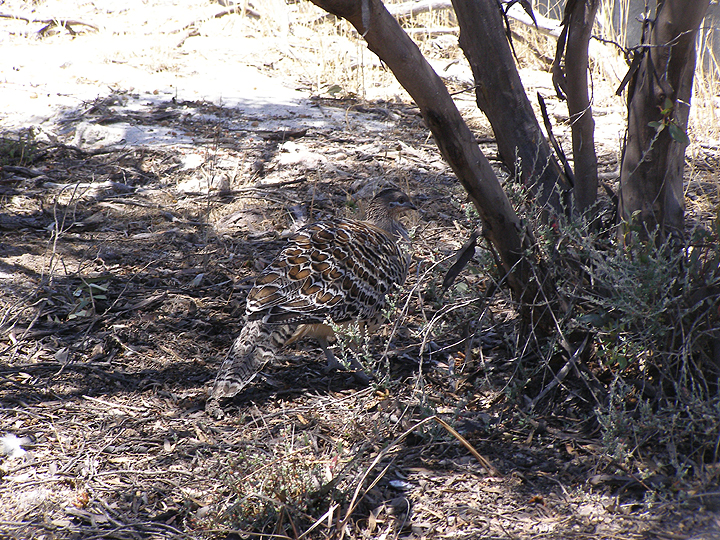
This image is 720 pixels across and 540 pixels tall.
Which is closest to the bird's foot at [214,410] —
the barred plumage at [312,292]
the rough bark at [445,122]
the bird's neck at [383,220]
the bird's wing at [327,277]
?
the barred plumage at [312,292]

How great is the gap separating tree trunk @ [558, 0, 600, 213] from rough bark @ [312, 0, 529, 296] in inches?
30.1

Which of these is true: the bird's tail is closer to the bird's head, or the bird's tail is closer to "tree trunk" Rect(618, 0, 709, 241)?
the bird's head

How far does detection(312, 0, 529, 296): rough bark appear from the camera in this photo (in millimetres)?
2670

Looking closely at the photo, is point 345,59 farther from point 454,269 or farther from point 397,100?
point 454,269

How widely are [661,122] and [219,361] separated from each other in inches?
122

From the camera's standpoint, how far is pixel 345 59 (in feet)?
32.1

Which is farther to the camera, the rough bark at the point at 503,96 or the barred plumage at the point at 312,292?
the barred plumage at the point at 312,292

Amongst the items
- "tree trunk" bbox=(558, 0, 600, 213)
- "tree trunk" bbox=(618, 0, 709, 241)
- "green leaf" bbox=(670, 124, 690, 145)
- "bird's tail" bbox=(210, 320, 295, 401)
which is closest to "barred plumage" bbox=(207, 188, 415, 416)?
"bird's tail" bbox=(210, 320, 295, 401)

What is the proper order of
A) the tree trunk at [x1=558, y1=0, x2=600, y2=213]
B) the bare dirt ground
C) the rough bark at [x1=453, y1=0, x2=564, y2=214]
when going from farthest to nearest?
1. the rough bark at [x1=453, y1=0, x2=564, y2=214]
2. the tree trunk at [x1=558, y1=0, x2=600, y2=213]
3. the bare dirt ground

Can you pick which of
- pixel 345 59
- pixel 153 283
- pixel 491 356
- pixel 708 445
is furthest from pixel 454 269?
pixel 345 59

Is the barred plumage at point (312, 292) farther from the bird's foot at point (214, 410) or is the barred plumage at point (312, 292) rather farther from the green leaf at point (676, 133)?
the green leaf at point (676, 133)

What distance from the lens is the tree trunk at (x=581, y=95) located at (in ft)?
11.2

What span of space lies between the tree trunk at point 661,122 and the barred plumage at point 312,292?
1.72 m

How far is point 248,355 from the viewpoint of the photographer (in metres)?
3.84
